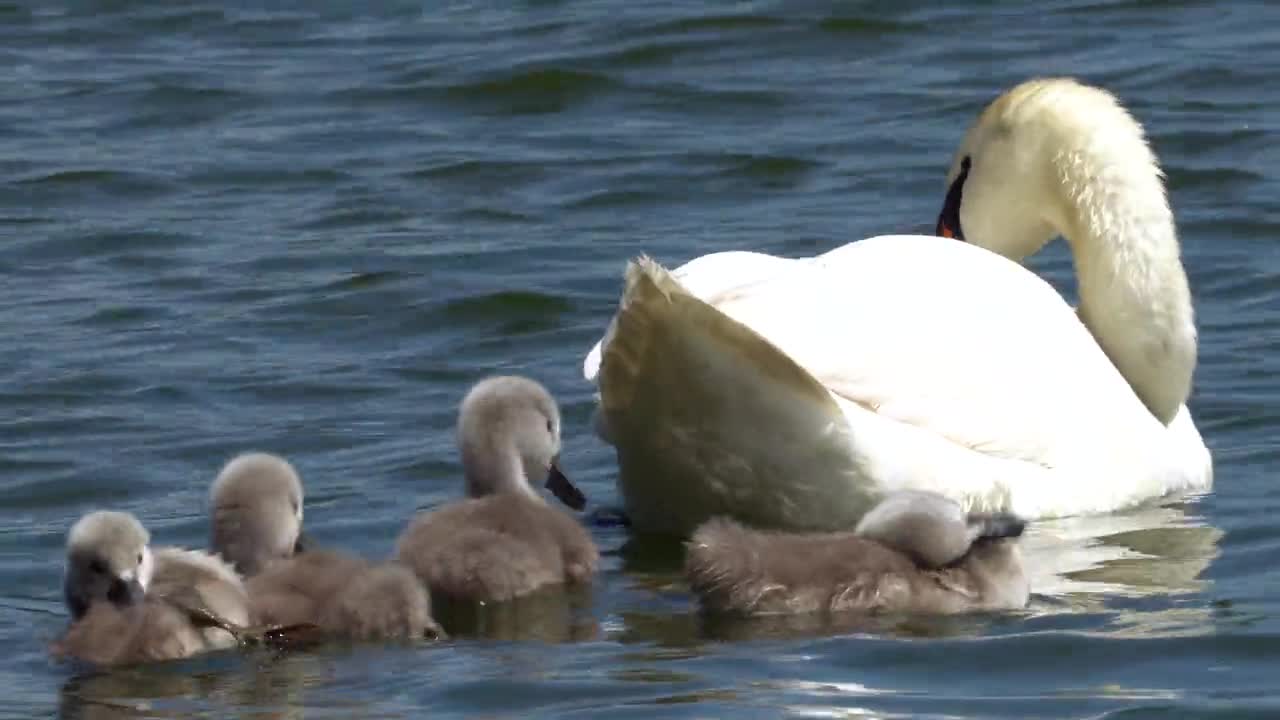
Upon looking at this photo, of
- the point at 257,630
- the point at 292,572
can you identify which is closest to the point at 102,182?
the point at 292,572

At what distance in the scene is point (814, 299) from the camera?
25.6 ft

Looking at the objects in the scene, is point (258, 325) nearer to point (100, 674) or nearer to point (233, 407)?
point (233, 407)

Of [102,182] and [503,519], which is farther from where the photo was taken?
[102,182]

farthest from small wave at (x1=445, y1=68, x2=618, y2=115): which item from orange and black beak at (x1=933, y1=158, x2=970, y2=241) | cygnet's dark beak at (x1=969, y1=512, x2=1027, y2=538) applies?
cygnet's dark beak at (x1=969, y1=512, x2=1027, y2=538)

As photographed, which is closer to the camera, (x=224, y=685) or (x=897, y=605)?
(x=224, y=685)

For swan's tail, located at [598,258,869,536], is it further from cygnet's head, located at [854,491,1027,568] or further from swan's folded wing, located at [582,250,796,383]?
cygnet's head, located at [854,491,1027,568]

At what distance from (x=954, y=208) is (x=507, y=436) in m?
2.38

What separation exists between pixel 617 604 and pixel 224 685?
1189mm

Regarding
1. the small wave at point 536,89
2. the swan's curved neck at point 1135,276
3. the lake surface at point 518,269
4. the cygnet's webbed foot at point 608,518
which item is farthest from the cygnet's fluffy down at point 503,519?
the small wave at point 536,89

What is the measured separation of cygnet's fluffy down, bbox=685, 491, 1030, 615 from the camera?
6973mm

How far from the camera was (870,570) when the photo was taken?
6980 millimetres

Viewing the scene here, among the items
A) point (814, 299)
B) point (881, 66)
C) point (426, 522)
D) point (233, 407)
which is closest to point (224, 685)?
point (426, 522)

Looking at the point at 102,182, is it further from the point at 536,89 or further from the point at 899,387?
the point at 899,387

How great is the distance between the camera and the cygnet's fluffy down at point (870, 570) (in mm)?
6973
